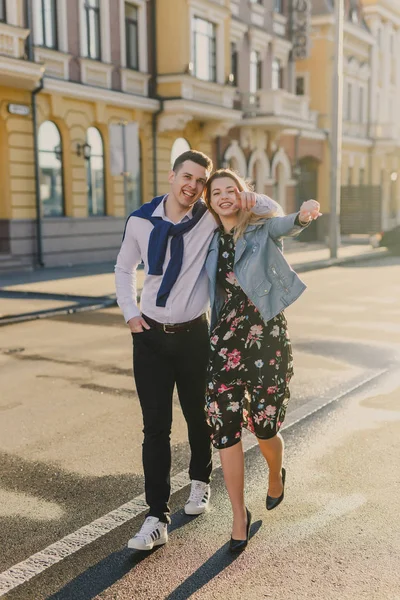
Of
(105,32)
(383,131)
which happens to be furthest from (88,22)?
(383,131)

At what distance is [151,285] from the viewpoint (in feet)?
12.5

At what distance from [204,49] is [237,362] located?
2319 cm

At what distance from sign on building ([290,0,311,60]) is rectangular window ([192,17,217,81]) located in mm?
7424

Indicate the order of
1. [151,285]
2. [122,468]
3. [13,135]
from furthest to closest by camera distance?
[13,135] → [122,468] → [151,285]

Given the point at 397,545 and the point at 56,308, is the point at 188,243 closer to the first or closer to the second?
the point at 397,545

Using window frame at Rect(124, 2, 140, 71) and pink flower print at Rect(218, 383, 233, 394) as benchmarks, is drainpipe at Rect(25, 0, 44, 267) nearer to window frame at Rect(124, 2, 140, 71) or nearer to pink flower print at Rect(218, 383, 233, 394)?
window frame at Rect(124, 2, 140, 71)

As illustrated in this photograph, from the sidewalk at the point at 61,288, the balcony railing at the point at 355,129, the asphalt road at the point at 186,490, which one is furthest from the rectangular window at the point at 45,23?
the balcony railing at the point at 355,129

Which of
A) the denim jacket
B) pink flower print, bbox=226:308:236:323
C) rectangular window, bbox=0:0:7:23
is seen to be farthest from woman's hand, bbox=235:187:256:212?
rectangular window, bbox=0:0:7:23

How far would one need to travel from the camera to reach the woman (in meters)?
3.60

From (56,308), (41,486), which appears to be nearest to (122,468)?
(41,486)

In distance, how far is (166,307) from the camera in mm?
3730

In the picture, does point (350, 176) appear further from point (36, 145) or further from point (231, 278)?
point (231, 278)

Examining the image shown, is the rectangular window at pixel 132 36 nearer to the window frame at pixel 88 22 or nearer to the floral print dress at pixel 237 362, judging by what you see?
the window frame at pixel 88 22

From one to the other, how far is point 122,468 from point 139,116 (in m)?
19.5
